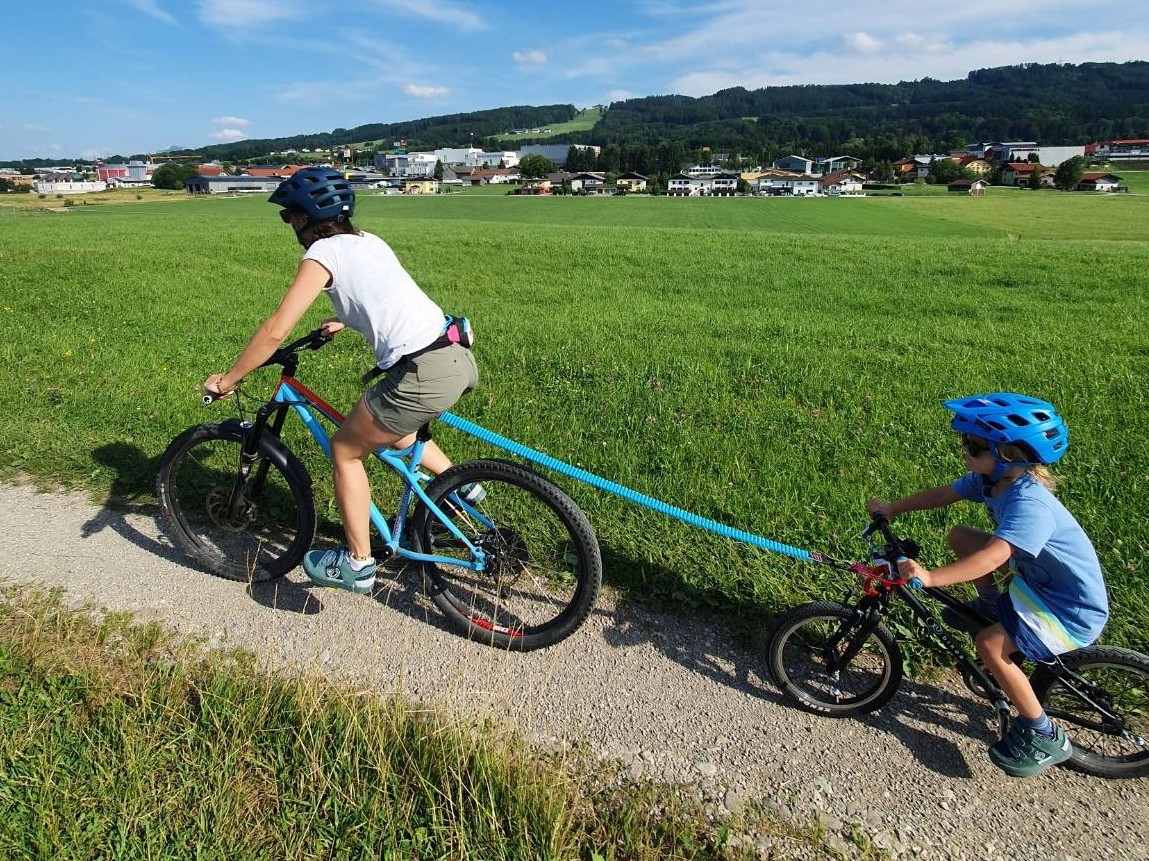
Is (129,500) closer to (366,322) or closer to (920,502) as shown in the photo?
(366,322)

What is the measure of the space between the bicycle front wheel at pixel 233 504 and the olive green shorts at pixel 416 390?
91 centimetres

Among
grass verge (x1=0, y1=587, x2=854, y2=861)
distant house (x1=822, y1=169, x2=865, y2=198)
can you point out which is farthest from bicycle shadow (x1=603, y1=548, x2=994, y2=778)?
distant house (x1=822, y1=169, x2=865, y2=198)

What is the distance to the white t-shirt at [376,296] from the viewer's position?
11.0 ft

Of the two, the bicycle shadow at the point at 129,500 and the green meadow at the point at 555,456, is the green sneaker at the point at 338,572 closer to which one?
the green meadow at the point at 555,456

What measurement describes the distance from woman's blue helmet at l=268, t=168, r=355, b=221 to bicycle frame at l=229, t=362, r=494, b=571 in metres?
0.97

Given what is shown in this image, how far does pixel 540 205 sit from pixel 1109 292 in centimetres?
5959

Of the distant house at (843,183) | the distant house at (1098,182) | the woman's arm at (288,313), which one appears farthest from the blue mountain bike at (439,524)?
the distant house at (843,183)

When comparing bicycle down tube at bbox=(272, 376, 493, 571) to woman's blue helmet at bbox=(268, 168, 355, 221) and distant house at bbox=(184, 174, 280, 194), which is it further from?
distant house at bbox=(184, 174, 280, 194)

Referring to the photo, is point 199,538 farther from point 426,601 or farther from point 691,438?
point 691,438

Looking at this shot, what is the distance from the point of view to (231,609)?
3.96 meters

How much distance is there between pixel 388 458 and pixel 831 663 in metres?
2.50

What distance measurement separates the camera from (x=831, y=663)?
133 inches

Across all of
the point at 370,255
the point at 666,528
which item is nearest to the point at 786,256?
the point at 666,528

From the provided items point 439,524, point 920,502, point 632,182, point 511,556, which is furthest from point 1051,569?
point 632,182
